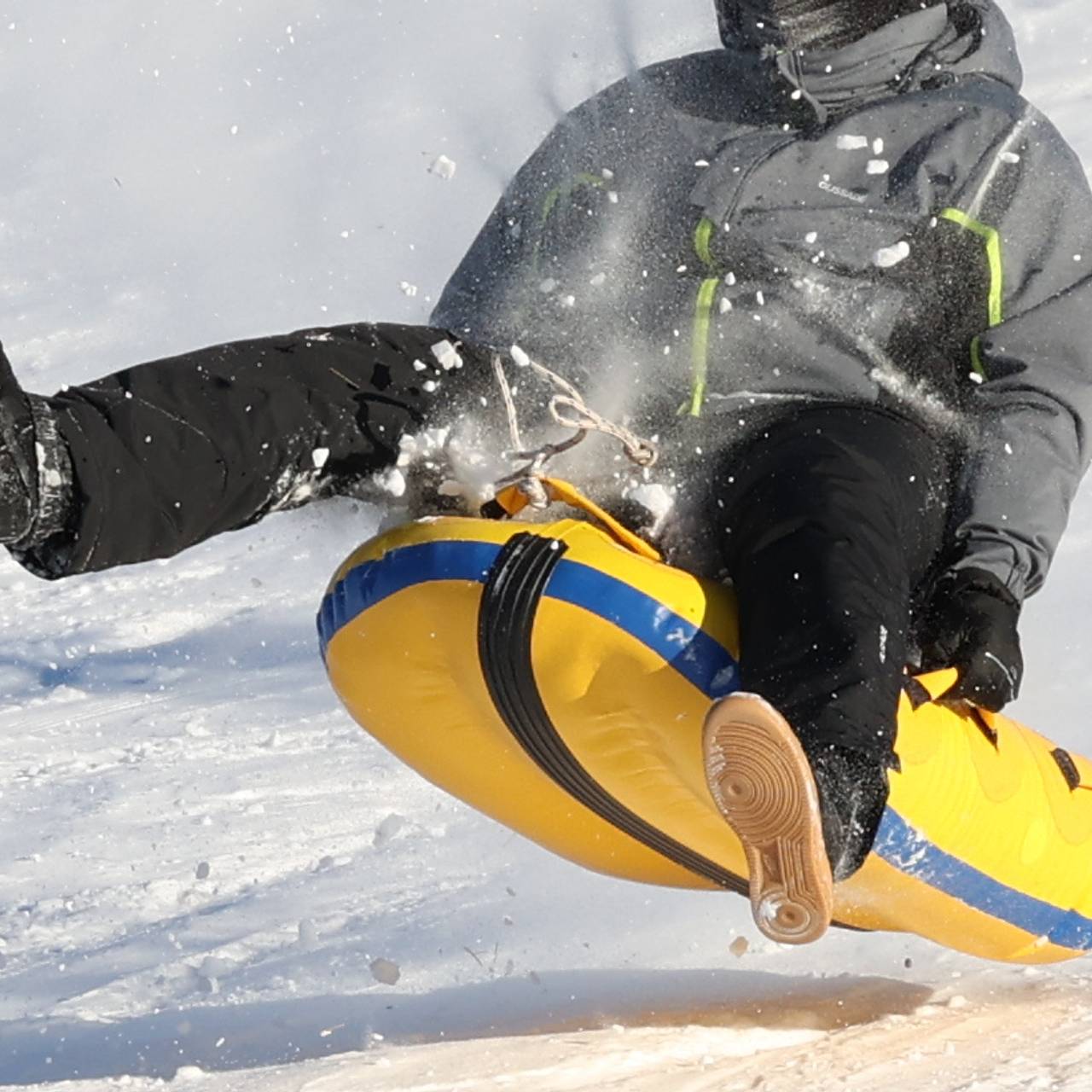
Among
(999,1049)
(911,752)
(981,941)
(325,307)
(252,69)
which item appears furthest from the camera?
(252,69)

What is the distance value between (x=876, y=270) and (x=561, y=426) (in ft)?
1.60

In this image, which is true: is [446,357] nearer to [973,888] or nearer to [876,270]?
[876,270]

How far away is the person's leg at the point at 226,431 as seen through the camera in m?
1.97

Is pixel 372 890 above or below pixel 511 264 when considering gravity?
below

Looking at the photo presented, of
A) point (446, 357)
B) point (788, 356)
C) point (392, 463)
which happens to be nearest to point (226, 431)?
point (392, 463)

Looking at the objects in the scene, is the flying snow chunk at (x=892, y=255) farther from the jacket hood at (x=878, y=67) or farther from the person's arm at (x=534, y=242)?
the person's arm at (x=534, y=242)

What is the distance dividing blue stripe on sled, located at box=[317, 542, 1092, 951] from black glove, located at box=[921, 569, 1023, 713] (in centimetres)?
21

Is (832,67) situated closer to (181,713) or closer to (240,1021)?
(240,1021)

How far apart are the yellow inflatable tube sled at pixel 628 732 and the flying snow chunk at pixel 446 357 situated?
0.26m

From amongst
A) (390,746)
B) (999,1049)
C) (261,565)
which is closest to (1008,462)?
(999,1049)

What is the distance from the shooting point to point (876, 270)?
2.46 m

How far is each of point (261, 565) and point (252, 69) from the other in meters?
4.34

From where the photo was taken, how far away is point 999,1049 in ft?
6.61

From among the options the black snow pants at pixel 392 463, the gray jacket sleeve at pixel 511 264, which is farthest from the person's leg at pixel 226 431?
the gray jacket sleeve at pixel 511 264
